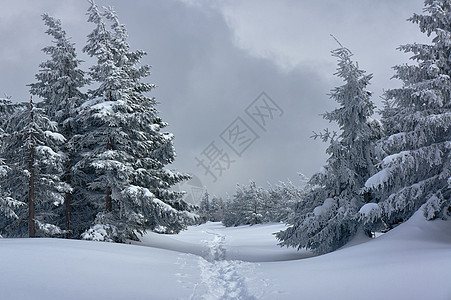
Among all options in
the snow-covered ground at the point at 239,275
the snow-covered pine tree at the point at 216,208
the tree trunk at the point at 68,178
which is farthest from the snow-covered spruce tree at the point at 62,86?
the snow-covered pine tree at the point at 216,208

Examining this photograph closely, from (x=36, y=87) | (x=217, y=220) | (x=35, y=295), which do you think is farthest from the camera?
(x=217, y=220)

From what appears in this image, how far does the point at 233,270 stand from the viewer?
972 centimetres

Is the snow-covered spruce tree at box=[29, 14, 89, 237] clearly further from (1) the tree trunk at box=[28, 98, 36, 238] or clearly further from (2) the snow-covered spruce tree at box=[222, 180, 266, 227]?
(2) the snow-covered spruce tree at box=[222, 180, 266, 227]

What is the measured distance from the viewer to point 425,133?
10344 mm

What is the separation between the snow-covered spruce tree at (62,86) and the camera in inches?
632

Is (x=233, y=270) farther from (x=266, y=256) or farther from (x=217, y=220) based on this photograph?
(x=217, y=220)

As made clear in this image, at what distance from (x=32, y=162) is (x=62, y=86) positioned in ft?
18.7

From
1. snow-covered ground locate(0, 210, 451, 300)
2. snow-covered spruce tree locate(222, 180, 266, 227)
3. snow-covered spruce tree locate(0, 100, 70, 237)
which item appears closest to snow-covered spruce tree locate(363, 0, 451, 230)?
snow-covered ground locate(0, 210, 451, 300)

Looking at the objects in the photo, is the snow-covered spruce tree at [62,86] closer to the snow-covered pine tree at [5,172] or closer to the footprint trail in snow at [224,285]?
the snow-covered pine tree at [5,172]

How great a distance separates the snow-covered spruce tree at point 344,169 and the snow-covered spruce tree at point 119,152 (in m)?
6.97

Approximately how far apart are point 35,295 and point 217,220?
10456 centimetres

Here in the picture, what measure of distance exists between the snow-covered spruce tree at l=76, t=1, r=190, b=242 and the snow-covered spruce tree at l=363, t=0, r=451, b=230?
1019cm

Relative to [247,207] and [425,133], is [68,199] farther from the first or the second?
[247,207]

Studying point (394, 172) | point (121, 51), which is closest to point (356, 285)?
point (394, 172)
